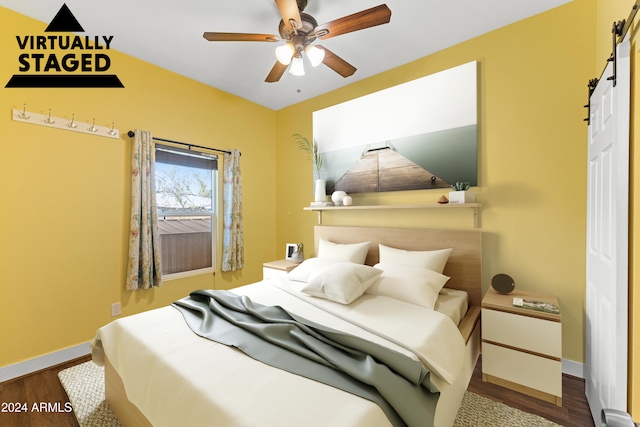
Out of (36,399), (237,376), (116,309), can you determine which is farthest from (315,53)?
(36,399)

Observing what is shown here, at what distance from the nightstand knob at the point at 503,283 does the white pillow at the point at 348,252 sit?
1.17 meters

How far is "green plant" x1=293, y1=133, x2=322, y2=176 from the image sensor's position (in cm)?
360

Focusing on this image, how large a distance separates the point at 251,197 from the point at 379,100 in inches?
84.7

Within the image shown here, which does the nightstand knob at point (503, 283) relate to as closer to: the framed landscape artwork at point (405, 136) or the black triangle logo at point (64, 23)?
the framed landscape artwork at point (405, 136)

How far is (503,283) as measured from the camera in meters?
2.20

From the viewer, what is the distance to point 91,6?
2.10 m

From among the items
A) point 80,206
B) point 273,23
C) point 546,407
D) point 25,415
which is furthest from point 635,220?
point 80,206

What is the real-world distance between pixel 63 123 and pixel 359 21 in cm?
264

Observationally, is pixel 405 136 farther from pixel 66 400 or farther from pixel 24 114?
pixel 66 400

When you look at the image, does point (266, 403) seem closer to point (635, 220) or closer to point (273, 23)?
point (635, 220)

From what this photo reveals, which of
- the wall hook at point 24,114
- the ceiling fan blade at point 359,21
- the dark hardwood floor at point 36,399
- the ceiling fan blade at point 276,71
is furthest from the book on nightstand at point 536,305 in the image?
the wall hook at point 24,114

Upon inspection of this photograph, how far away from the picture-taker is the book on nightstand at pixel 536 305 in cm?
184

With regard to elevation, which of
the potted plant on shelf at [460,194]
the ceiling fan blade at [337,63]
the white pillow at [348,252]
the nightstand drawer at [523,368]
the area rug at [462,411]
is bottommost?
the area rug at [462,411]

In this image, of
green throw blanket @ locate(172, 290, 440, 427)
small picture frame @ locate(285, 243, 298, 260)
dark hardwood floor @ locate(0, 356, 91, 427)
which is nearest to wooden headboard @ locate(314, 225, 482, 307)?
small picture frame @ locate(285, 243, 298, 260)
